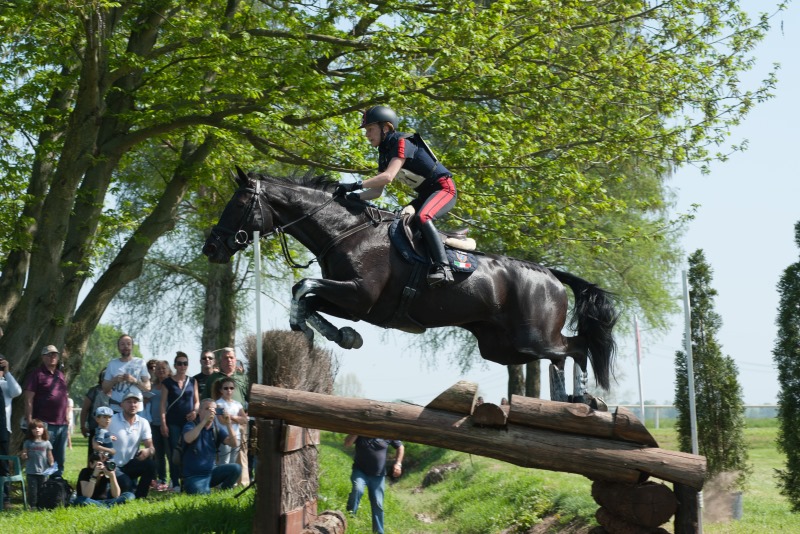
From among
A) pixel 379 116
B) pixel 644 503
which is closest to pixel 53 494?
pixel 379 116

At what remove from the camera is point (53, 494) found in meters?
10.3

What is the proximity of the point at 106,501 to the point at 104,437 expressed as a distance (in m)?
0.67

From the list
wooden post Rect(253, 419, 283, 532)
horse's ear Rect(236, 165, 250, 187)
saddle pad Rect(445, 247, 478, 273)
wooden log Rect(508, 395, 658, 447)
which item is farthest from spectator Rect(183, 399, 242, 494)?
wooden log Rect(508, 395, 658, 447)

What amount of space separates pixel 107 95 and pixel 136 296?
14.7m

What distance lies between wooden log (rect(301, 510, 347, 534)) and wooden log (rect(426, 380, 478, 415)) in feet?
5.77

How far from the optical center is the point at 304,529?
7.38 metres

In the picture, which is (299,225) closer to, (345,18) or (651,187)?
(345,18)

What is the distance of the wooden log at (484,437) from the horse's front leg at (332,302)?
0.52 metres

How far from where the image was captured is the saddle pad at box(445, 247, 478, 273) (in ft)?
24.0

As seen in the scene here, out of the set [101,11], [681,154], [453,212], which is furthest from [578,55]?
[101,11]

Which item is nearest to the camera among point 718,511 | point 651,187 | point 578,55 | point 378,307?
point 378,307

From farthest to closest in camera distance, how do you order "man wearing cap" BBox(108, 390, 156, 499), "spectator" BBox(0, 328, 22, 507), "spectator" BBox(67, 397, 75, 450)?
"spectator" BBox(67, 397, 75, 450) → "spectator" BBox(0, 328, 22, 507) → "man wearing cap" BBox(108, 390, 156, 499)

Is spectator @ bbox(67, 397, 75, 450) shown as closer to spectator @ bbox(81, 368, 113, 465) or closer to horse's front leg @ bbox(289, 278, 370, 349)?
spectator @ bbox(81, 368, 113, 465)

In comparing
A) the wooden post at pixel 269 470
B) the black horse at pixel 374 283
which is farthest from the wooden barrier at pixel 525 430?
the black horse at pixel 374 283
